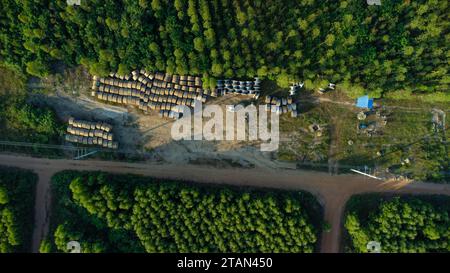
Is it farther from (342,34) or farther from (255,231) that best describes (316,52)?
(255,231)

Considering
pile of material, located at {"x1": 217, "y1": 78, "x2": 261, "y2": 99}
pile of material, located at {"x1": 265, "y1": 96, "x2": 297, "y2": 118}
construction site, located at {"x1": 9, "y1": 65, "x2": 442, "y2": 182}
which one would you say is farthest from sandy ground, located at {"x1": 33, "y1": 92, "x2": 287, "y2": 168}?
pile of material, located at {"x1": 265, "y1": 96, "x2": 297, "y2": 118}

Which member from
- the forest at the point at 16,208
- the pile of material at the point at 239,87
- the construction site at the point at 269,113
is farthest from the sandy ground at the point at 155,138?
the forest at the point at 16,208

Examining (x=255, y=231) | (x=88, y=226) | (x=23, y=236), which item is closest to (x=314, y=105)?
(x=255, y=231)

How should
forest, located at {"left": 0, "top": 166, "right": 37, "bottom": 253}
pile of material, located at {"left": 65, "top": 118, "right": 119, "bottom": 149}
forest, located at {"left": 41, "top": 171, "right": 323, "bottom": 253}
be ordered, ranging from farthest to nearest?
pile of material, located at {"left": 65, "top": 118, "right": 119, "bottom": 149}, forest, located at {"left": 0, "top": 166, "right": 37, "bottom": 253}, forest, located at {"left": 41, "top": 171, "right": 323, "bottom": 253}

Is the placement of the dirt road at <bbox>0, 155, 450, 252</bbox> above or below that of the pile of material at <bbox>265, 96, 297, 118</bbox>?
below

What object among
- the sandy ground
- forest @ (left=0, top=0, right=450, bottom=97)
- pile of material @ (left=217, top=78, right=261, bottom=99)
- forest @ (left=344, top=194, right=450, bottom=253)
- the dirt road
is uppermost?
forest @ (left=0, top=0, right=450, bottom=97)

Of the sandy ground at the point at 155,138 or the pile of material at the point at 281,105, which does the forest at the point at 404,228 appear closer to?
the sandy ground at the point at 155,138

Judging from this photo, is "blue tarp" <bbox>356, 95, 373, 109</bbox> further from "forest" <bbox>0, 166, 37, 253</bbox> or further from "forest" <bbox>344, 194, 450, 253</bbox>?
"forest" <bbox>0, 166, 37, 253</bbox>
